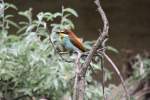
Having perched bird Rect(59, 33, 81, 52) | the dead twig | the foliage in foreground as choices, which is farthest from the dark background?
the dead twig

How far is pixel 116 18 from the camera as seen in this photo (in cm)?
608

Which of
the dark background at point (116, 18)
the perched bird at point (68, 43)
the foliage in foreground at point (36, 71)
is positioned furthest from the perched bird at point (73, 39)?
the dark background at point (116, 18)

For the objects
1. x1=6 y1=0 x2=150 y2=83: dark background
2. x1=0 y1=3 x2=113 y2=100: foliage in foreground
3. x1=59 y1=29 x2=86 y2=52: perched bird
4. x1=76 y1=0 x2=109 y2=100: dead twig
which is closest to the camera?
x1=76 y1=0 x2=109 y2=100: dead twig

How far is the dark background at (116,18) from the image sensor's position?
5.96 meters

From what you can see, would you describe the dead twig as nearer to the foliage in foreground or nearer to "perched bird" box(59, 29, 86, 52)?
"perched bird" box(59, 29, 86, 52)

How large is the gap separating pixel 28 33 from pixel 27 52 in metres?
0.22

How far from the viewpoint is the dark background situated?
19.6 ft

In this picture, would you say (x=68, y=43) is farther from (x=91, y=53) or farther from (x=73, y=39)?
(x=91, y=53)

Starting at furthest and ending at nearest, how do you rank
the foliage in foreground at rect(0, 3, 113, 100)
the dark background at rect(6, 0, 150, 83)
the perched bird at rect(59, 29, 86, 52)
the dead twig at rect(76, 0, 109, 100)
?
the dark background at rect(6, 0, 150, 83) → the foliage in foreground at rect(0, 3, 113, 100) → the perched bird at rect(59, 29, 86, 52) → the dead twig at rect(76, 0, 109, 100)

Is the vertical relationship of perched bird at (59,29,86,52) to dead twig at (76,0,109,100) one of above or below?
above

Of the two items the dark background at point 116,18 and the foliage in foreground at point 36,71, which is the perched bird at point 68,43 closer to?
the foliage in foreground at point 36,71

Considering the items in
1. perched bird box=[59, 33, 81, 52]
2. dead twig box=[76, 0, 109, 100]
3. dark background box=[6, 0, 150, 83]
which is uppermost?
dark background box=[6, 0, 150, 83]

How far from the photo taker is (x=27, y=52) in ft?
11.7

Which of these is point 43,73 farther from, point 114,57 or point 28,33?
point 114,57
